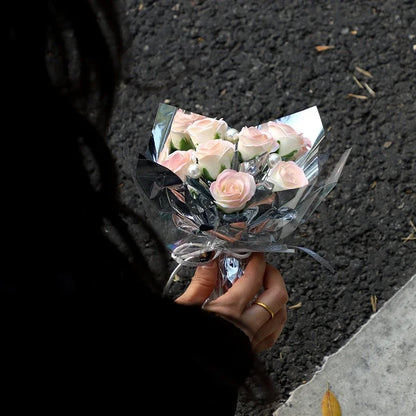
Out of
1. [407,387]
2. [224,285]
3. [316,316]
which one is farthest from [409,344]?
[224,285]

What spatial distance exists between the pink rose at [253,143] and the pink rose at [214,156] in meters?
0.03

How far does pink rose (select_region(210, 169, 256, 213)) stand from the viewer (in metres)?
1.55

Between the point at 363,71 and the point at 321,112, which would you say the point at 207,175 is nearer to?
the point at 321,112

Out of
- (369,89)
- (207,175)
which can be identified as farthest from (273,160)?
(369,89)

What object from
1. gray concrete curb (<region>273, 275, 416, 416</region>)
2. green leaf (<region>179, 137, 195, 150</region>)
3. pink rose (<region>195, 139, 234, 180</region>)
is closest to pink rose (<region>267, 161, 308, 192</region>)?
pink rose (<region>195, 139, 234, 180</region>)

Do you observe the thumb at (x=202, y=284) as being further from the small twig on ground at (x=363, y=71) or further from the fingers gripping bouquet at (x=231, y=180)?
the small twig on ground at (x=363, y=71)

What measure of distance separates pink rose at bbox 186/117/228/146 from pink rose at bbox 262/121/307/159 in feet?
0.49

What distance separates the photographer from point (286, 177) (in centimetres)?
160

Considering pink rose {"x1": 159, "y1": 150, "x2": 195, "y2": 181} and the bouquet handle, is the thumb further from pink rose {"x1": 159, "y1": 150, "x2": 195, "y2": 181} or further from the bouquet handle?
pink rose {"x1": 159, "y1": 150, "x2": 195, "y2": 181}

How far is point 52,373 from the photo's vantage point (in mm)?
1093

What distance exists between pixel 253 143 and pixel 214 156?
111mm

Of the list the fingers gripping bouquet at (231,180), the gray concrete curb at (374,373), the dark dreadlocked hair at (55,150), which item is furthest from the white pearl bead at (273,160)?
the gray concrete curb at (374,373)

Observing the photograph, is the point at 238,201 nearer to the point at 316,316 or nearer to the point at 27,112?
the point at 27,112

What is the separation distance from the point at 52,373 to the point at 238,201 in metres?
0.66
